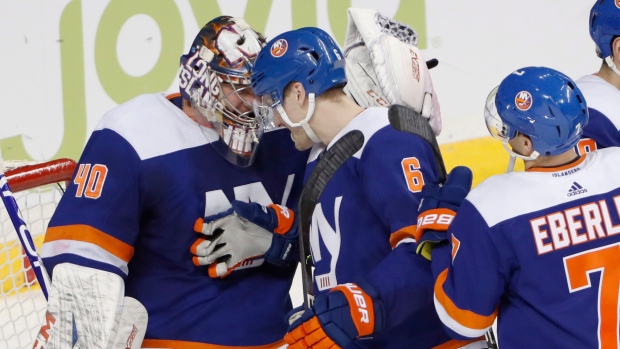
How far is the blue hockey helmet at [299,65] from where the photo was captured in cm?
246

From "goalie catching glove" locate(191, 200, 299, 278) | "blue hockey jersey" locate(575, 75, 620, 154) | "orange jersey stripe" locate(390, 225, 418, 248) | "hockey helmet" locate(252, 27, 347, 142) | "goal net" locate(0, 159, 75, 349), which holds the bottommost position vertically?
"goal net" locate(0, 159, 75, 349)

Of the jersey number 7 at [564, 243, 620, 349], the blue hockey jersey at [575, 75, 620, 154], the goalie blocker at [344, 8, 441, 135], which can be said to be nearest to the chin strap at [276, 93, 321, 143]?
the goalie blocker at [344, 8, 441, 135]

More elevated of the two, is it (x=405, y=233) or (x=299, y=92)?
(x=299, y=92)

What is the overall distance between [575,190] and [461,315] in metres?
0.32

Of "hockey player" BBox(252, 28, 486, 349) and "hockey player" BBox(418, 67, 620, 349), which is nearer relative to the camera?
"hockey player" BBox(418, 67, 620, 349)

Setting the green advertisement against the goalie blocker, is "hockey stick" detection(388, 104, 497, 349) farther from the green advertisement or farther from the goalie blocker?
the green advertisement

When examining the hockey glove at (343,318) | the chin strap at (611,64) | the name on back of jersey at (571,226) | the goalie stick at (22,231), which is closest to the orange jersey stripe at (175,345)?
the goalie stick at (22,231)

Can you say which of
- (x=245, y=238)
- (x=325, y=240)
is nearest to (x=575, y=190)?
(x=325, y=240)

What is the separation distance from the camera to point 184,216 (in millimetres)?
2715

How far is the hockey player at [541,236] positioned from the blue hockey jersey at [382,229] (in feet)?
0.27

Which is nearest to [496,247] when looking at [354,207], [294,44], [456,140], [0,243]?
[354,207]

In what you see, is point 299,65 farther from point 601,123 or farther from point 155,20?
point 155,20

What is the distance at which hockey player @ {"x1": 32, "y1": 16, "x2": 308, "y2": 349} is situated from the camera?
8.52ft

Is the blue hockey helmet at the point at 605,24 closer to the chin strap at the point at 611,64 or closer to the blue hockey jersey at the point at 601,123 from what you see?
the chin strap at the point at 611,64
